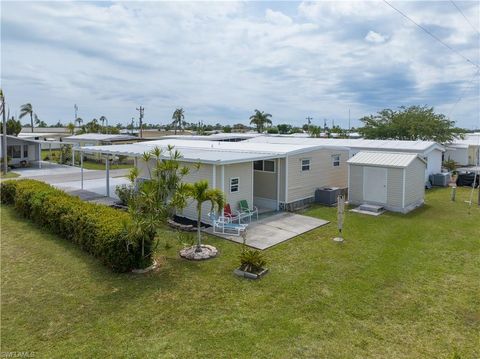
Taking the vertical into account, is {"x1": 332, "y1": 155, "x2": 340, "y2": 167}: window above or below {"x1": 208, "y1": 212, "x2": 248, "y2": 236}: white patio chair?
above

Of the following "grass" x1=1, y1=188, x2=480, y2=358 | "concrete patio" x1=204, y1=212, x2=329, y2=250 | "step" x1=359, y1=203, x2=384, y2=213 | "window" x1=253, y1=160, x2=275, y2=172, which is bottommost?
"grass" x1=1, y1=188, x2=480, y2=358

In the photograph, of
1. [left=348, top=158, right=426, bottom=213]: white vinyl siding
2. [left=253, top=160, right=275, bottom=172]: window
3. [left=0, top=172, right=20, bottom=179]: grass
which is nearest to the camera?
[left=348, top=158, right=426, bottom=213]: white vinyl siding

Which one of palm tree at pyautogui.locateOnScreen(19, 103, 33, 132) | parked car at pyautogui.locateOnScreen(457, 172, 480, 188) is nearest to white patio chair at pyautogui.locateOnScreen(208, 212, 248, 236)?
parked car at pyautogui.locateOnScreen(457, 172, 480, 188)

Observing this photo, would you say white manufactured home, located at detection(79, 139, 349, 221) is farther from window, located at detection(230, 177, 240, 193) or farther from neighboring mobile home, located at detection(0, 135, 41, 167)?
neighboring mobile home, located at detection(0, 135, 41, 167)

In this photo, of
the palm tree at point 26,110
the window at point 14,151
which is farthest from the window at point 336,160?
the palm tree at point 26,110

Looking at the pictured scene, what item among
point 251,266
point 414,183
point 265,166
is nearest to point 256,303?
point 251,266

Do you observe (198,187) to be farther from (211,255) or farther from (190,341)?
(190,341)

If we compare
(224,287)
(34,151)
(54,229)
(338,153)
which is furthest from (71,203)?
(34,151)
